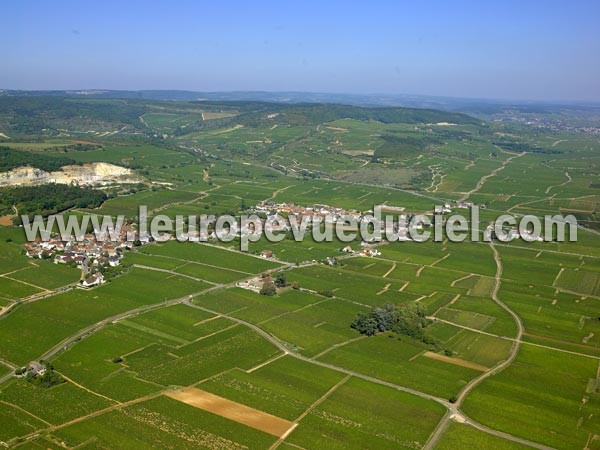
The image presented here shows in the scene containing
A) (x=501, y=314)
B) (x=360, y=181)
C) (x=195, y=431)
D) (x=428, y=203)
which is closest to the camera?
(x=195, y=431)

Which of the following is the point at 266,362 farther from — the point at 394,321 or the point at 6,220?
the point at 6,220

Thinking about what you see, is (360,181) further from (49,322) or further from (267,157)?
(49,322)

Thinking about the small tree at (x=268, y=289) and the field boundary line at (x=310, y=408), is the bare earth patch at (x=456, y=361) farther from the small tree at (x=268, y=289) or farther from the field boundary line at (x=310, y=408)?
the small tree at (x=268, y=289)

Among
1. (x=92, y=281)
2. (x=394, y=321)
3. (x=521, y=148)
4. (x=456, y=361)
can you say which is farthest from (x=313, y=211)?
(x=521, y=148)

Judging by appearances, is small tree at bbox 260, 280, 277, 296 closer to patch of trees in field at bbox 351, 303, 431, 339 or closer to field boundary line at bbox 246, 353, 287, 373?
patch of trees in field at bbox 351, 303, 431, 339

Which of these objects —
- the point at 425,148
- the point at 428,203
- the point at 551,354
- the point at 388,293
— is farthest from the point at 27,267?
the point at 425,148

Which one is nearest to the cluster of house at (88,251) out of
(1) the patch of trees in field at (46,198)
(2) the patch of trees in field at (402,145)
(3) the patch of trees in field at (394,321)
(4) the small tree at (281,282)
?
(1) the patch of trees in field at (46,198)
